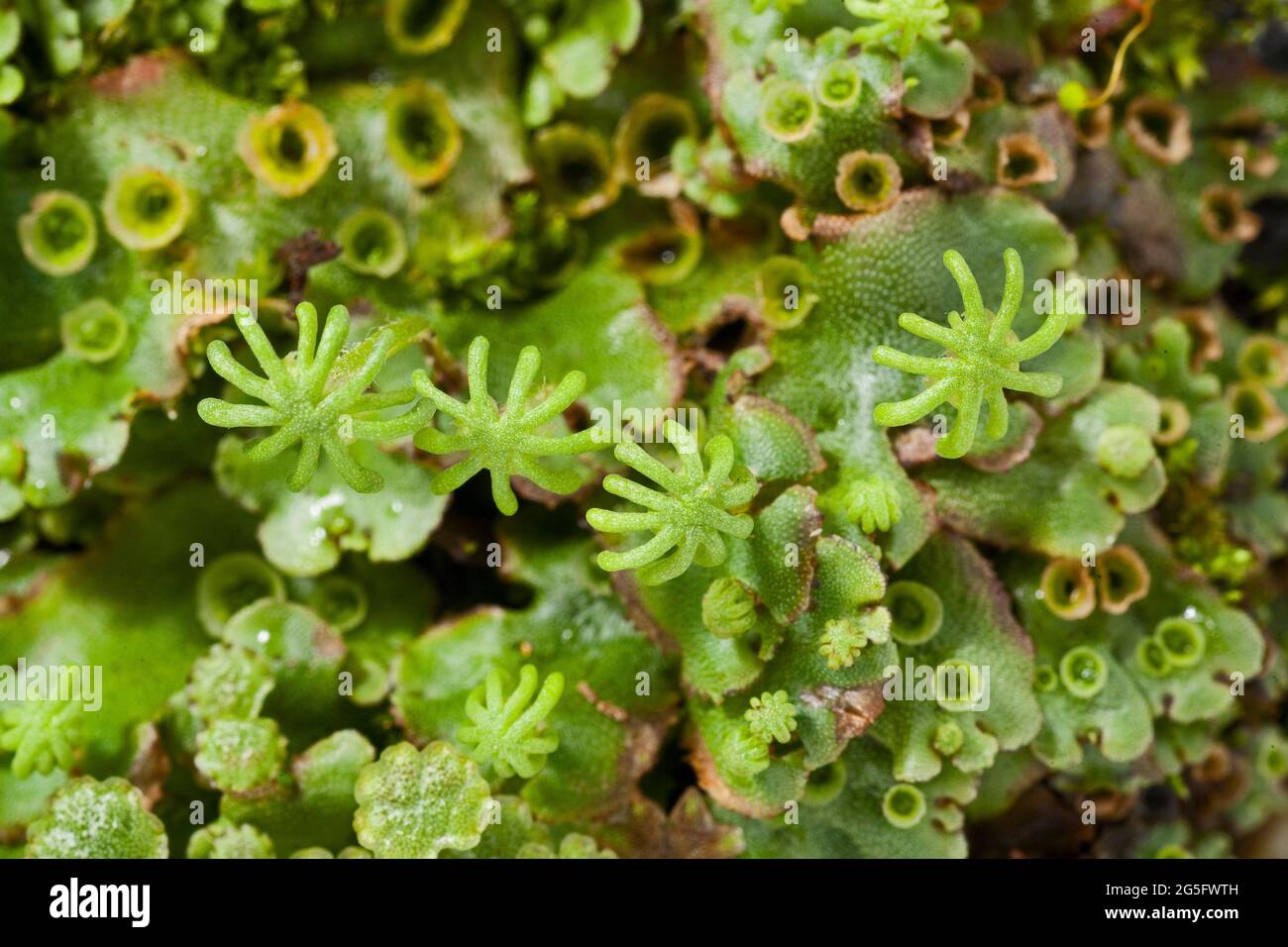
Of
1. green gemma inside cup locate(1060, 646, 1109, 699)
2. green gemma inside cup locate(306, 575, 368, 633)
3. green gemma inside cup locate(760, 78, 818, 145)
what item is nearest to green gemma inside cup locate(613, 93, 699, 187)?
green gemma inside cup locate(760, 78, 818, 145)

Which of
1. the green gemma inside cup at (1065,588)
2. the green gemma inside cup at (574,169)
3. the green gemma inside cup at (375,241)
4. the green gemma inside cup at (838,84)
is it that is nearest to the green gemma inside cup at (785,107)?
the green gemma inside cup at (838,84)

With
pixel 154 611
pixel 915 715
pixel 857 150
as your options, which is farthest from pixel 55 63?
pixel 915 715

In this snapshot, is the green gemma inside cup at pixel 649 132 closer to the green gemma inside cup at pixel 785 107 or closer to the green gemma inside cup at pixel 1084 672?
the green gemma inside cup at pixel 785 107

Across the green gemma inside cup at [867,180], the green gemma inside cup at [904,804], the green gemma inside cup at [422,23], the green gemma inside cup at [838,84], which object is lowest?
the green gemma inside cup at [904,804]

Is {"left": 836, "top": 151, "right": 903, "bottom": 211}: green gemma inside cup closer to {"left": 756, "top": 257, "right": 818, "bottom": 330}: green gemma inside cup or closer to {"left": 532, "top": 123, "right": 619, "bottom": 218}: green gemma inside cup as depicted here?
{"left": 756, "top": 257, "right": 818, "bottom": 330}: green gemma inside cup

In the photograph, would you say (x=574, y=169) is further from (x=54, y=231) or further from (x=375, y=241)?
(x=54, y=231)

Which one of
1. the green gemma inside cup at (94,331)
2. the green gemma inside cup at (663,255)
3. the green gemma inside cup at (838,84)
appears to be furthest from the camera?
the green gemma inside cup at (663,255)
